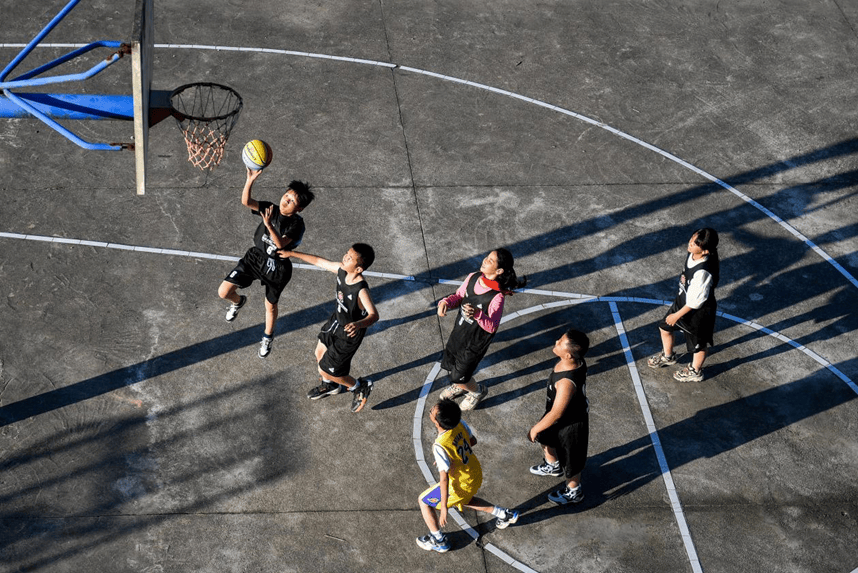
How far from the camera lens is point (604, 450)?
9.58 metres

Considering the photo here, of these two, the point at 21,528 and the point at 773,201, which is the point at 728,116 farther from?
the point at 21,528

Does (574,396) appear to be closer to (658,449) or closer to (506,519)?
(506,519)

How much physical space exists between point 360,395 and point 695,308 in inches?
145

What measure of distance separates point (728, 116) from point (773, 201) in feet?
6.98

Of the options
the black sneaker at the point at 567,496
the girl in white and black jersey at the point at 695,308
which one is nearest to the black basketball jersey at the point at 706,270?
the girl in white and black jersey at the point at 695,308

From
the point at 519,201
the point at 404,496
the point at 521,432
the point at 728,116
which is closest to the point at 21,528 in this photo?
the point at 404,496

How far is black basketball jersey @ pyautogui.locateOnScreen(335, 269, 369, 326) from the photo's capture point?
8.94 metres

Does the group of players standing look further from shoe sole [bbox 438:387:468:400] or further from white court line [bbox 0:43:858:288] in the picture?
white court line [bbox 0:43:858:288]

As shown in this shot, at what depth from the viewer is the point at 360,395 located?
9672mm

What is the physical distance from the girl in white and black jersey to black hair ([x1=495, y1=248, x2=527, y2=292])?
1951 millimetres

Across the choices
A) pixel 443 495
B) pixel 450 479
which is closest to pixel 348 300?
pixel 450 479

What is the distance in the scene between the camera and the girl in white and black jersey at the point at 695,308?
31.2ft

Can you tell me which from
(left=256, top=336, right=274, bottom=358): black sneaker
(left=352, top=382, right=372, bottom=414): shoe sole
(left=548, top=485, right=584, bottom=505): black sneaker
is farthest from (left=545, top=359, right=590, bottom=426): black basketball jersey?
(left=256, top=336, right=274, bottom=358): black sneaker

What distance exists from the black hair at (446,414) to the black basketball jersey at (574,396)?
3.76 feet
